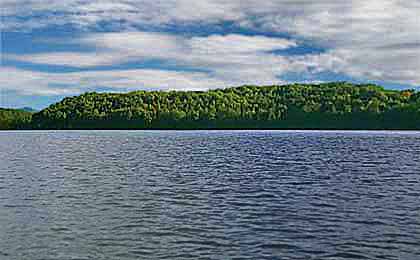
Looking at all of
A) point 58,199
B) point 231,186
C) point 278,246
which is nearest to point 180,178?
point 231,186

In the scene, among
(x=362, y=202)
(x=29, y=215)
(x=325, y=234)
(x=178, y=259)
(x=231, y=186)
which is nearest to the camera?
(x=178, y=259)

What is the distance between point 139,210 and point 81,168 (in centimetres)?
2910

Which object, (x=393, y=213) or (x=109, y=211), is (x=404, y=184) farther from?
(x=109, y=211)

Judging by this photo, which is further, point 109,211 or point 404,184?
point 404,184

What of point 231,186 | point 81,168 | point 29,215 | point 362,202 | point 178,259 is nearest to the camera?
point 178,259

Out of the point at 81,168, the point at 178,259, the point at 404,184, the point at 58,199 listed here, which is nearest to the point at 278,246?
the point at 178,259

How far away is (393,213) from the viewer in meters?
31.1

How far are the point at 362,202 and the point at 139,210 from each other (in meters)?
15.5

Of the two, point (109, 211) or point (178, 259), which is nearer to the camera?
point (178, 259)

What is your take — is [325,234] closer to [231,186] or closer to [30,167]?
[231,186]

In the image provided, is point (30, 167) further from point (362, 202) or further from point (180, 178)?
point (362, 202)

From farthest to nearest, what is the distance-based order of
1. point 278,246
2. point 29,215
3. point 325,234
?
point 29,215 < point 325,234 < point 278,246

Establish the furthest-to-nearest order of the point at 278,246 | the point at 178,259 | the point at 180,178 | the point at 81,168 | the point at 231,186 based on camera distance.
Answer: the point at 81,168, the point at 180,178, the point at 231,186, the point at 278,246, the point at 178,259

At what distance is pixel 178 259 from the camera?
70.5 ft
